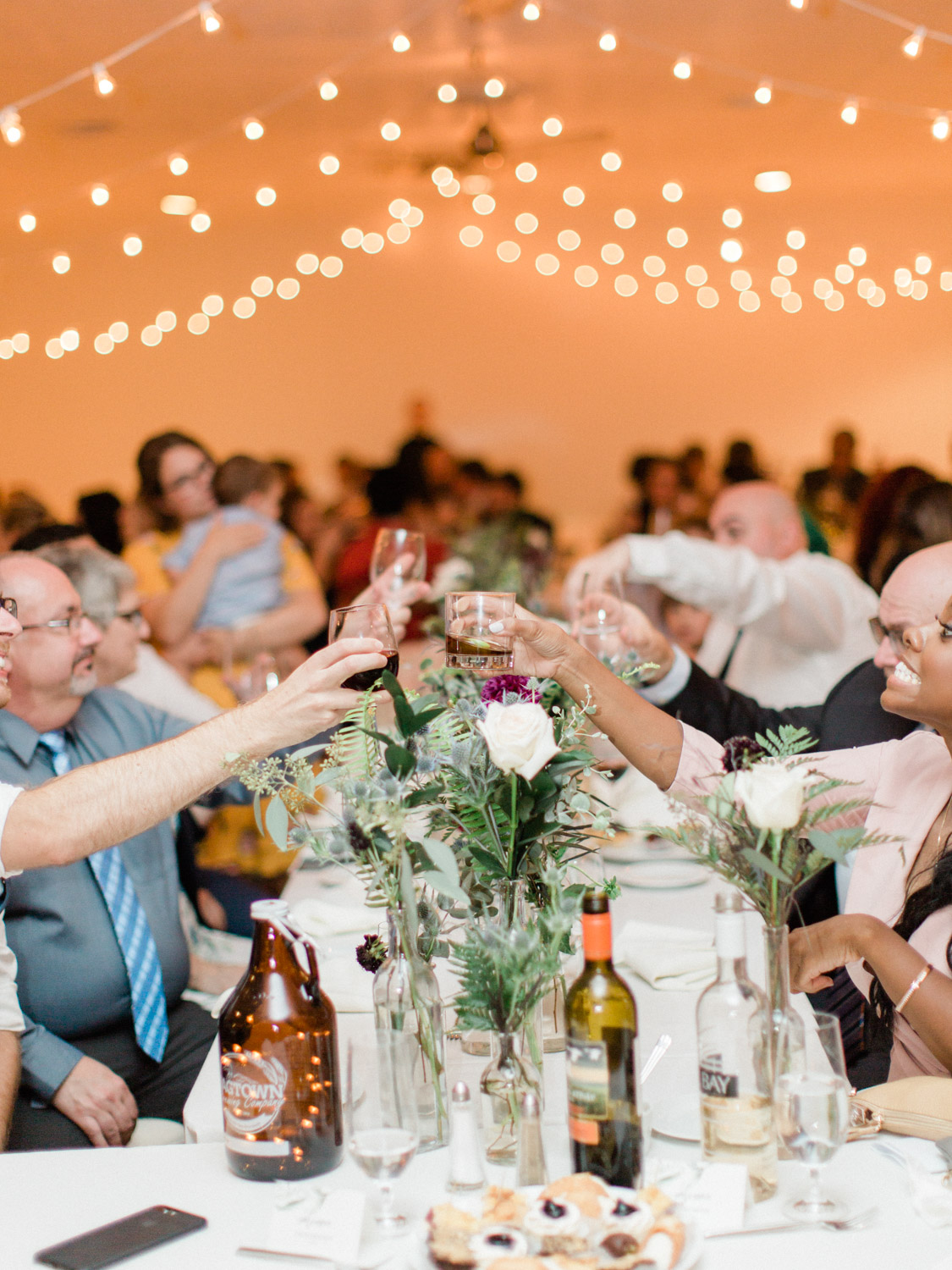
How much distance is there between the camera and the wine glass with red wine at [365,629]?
1.33 metres

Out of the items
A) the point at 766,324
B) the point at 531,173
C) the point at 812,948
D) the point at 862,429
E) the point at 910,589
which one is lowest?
the point at 812,948

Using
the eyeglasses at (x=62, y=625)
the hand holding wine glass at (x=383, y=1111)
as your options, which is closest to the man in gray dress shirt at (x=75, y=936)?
the eyeglasses at (x=62, y=625)

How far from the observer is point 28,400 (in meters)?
7.83

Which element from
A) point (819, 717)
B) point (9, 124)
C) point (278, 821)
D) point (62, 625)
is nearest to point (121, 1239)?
point (278, 821)

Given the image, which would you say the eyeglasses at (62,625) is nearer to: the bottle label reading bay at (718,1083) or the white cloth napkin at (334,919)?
the white cloth napkin at (334,919)

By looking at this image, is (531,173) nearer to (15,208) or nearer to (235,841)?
(15,208)

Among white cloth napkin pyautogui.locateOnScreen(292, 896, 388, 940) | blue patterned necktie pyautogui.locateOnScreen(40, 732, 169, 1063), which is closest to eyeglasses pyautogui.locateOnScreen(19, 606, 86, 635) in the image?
blue patterned necktie pyautogui.locateOnScreen(40, 732, 169, 1063)

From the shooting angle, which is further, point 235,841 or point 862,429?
point 862,429

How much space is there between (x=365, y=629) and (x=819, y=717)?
4.99 ft

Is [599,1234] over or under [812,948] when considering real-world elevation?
under

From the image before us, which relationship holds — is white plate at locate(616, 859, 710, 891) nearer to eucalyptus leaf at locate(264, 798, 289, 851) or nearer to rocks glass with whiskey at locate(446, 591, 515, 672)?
rocks glass with whiskey at locate(446, 591, 515, 672)

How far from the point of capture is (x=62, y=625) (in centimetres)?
209

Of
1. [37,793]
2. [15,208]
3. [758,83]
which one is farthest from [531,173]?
[37,793]

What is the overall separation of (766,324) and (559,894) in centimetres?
792
